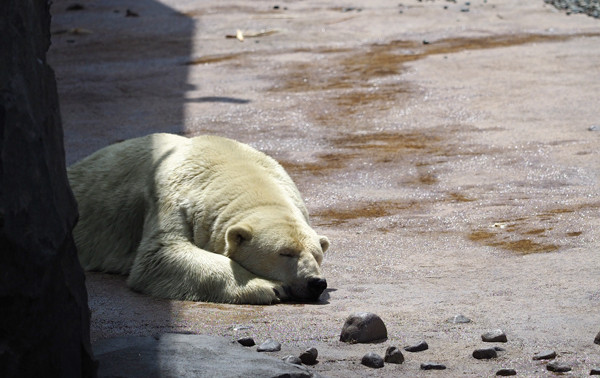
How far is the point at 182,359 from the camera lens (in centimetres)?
375

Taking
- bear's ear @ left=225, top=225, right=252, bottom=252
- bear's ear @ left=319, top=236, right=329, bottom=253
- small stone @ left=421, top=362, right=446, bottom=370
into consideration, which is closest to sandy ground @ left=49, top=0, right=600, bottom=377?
small stone @ left=421, top=362, right=446, bottom=370

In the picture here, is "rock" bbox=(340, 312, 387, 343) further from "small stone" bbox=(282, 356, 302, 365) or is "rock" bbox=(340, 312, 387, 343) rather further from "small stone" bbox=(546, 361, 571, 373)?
"small stone" bbox=(546, 361, 571, 373)

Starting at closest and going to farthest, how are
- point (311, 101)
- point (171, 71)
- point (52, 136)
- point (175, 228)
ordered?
point (52, 136), point (175, 228), point (311, 101), point (171, 71)

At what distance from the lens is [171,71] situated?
13.5m

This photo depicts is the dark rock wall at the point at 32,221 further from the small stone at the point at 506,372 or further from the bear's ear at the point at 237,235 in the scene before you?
the bear's ear at the point at 237,235

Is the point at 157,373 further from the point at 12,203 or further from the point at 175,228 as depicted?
the point at 175,228

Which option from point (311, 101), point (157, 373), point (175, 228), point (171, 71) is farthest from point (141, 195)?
point (171, 71)

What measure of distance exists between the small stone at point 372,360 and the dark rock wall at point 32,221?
4.34 ft

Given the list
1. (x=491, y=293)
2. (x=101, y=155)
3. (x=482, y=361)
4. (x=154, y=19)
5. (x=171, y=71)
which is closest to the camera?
(x=482, y=361)

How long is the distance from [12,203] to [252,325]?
2096 mm

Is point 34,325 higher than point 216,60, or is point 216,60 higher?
point 34,325

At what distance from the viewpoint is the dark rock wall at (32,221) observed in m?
2.82

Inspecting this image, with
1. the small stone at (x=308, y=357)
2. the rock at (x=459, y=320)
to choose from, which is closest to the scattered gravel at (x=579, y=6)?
the rock at (x=459, y=320)

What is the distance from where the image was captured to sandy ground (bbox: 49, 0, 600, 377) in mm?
4809
